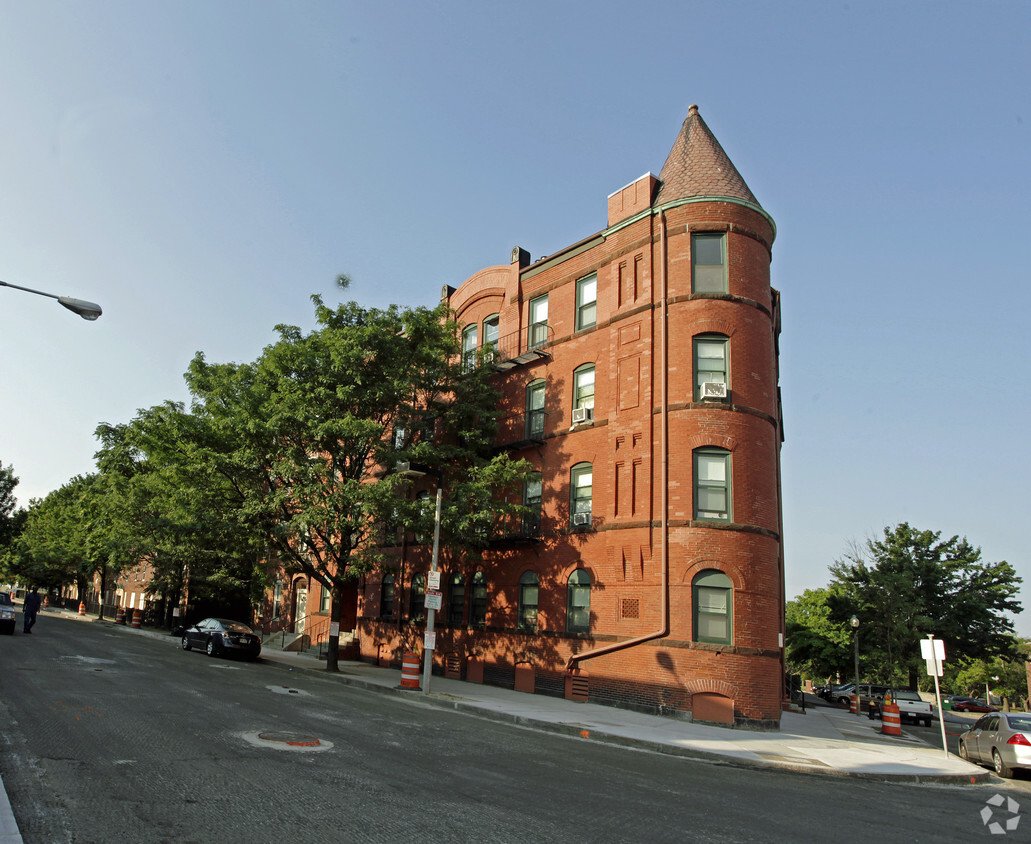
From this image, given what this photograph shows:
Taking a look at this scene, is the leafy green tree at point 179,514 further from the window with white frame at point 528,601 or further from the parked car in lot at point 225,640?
the window with white frame at point 528,601

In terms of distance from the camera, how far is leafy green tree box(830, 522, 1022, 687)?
42281 mm

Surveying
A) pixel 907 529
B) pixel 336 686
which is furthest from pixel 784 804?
pixel 907 529

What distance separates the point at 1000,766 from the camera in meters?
14.6

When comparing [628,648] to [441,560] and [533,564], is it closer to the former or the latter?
[533,564]

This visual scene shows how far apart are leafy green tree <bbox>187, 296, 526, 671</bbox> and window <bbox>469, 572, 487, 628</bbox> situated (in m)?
2.78

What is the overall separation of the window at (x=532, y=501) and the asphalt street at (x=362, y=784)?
9.52 metres

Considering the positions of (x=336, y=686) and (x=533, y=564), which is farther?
(x=533, y=564)

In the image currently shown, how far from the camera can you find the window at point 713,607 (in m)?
18.7

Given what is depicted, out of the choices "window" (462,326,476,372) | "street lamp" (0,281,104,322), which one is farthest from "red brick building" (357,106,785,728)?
"street lamp" (0,281,104,322)

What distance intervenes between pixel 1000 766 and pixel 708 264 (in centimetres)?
1397

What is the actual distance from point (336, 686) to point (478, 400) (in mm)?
10202

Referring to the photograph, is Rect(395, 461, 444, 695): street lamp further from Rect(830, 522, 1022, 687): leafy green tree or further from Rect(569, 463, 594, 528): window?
Rect(830, 522, 1022, 687): leafy green tree

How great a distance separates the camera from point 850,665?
57.9m

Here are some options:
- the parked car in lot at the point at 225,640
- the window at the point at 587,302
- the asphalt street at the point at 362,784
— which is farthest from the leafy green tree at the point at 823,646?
the asphalt street at the point at 362,784
